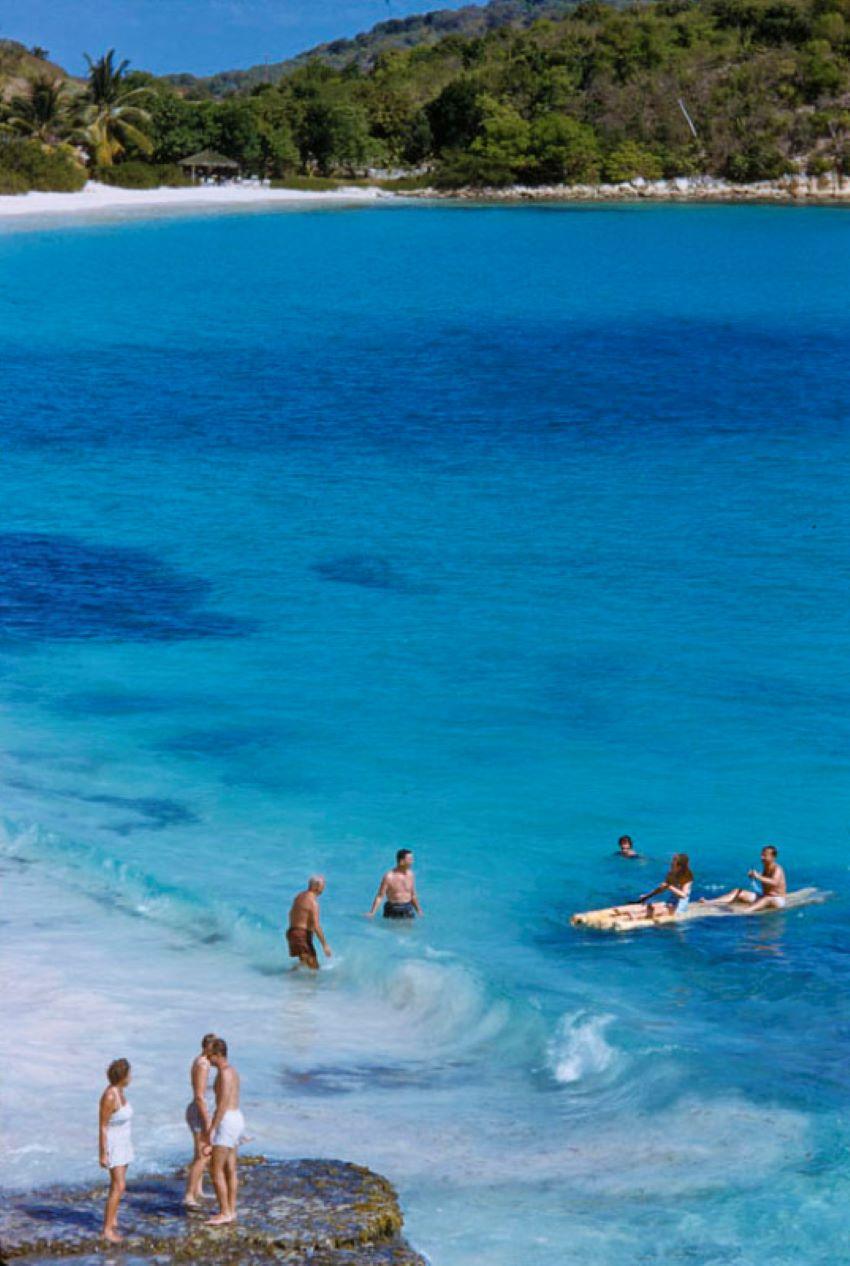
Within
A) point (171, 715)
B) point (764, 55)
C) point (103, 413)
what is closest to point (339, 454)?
point (103, 413)

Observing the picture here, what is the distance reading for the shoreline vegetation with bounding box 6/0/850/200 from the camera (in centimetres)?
14725

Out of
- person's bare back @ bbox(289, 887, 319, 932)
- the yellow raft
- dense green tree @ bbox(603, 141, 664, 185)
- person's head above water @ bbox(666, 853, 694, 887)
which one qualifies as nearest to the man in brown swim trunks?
person's bare back @ bbox(289, 887, 319, 932)

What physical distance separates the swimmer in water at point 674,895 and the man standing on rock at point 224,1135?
9797 millimetres

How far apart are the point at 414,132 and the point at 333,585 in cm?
13105

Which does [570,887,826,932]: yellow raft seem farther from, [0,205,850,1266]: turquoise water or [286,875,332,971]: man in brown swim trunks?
[286,875,332,971]: man in brown swim trunks

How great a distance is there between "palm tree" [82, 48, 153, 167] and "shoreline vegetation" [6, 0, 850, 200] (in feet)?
1.00

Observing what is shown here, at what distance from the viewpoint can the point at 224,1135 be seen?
14.2 metres

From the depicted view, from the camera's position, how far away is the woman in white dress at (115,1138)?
1396 centimetres

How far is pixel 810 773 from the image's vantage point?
2889 centimetres

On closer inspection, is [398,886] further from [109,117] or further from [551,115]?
[551,115]

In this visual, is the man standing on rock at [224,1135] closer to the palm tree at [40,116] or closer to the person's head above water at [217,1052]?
the person's head above water at [217,1052]

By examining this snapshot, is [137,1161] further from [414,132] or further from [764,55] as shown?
[764,55]

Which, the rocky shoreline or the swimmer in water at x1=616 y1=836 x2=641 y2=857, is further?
the rocky shoreline

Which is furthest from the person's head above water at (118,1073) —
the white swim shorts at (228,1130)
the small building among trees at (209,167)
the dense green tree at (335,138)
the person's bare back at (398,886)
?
the dense green tree at (335,138)
